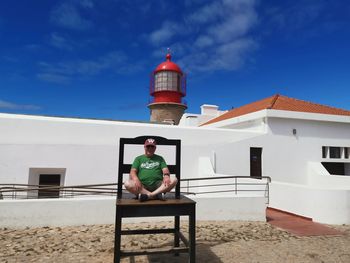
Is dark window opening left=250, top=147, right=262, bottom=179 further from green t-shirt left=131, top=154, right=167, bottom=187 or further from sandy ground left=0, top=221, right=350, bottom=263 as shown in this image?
green t-shirt left=131, top=154, right=167, bottom=187

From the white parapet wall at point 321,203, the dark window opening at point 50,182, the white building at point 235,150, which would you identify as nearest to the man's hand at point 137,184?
the white building at point 235,150

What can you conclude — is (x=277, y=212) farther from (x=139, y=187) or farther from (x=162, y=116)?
(x=162, y=116)

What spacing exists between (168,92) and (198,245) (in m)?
14.8

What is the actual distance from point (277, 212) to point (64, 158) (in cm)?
793

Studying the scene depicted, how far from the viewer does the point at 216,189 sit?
9852 mm

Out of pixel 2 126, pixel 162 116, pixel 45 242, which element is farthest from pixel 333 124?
pixel 2 126

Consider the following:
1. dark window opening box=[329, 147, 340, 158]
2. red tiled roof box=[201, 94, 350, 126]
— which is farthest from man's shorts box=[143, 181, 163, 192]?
dark window opening box=[329, 147, 340, 158]

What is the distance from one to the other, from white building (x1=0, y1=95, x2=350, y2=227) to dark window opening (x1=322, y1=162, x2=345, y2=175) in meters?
0.05

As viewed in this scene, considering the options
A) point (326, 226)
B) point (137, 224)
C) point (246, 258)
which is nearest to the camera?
point (246, 258)

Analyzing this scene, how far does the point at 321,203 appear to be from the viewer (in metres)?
7.97

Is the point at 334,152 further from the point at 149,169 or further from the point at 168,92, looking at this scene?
the point at 149,169

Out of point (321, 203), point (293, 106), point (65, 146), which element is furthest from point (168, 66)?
point (321, 203)

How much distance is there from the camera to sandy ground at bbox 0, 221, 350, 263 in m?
4.61

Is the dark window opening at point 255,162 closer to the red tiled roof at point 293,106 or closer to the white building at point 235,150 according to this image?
the white building at point 235,150
